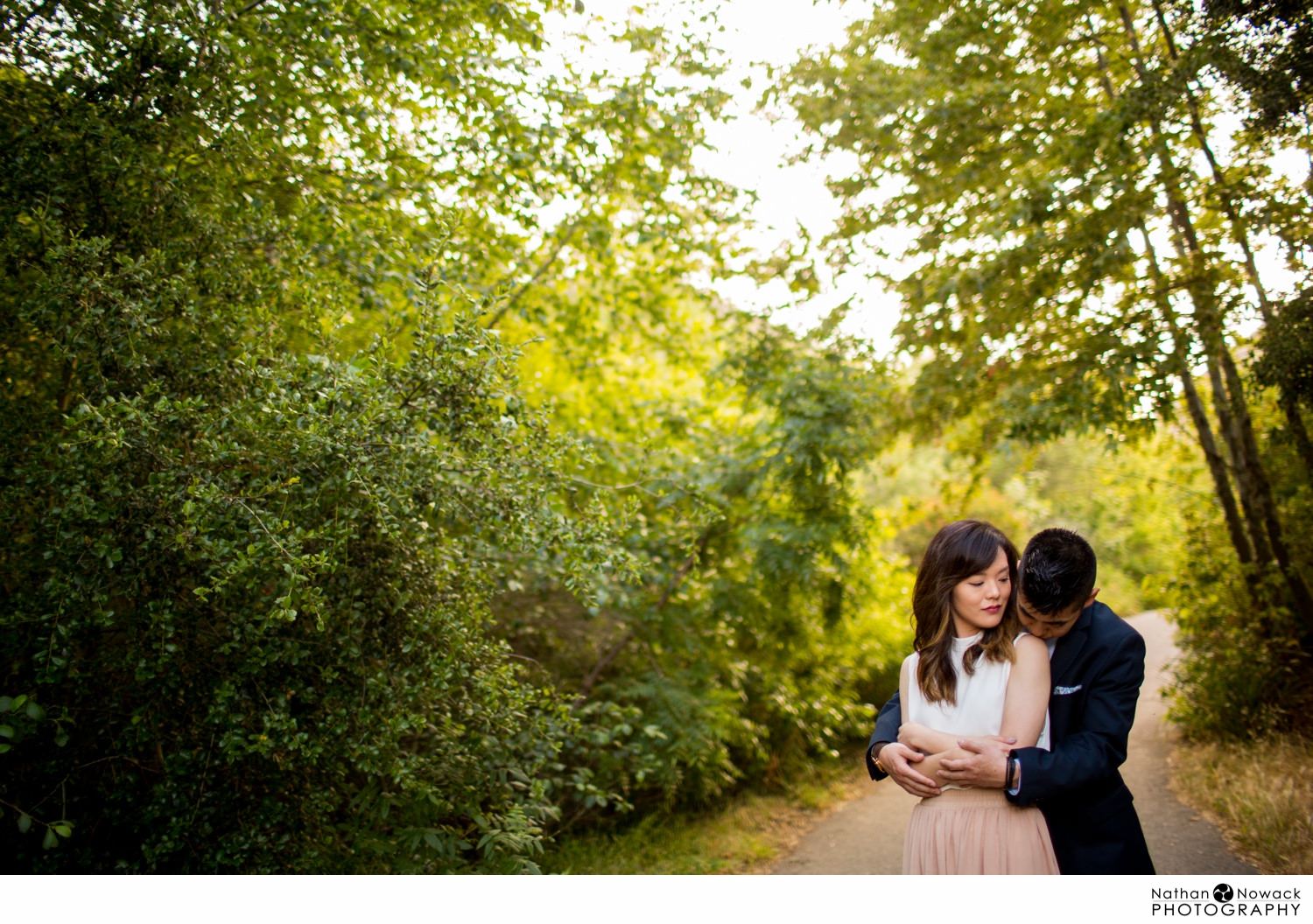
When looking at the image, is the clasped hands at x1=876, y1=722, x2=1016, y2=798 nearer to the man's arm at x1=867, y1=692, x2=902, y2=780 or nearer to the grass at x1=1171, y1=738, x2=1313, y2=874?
the man's arm at x1=867, y1=692, x2=902, y2=780

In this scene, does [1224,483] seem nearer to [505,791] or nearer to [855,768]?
[855,768]

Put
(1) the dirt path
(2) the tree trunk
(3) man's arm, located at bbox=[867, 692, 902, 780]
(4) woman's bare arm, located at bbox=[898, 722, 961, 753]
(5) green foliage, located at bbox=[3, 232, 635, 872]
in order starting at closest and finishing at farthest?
(4) woman's bare arm, located at bbox=[898, 722, 961, 753] → (3) man's arm, located at bbox=[867, 692, 902, 780] → (5) green foliage, located at bbox=[3, 232, 635, 872] → (1) the dirt path → (2) the tree trunk

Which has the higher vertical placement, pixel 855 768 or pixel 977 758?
pixel 977 758

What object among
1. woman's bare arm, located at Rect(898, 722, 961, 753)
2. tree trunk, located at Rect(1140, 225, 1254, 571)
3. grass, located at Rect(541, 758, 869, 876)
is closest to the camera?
woman's bare arm, located at Rect(898, 722, 961, 753)

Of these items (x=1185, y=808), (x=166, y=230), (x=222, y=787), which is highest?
(x=166, y=230)

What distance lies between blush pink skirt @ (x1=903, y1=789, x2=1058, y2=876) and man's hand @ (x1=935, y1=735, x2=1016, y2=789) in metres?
0.09

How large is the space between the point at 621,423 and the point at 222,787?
4.12 metres

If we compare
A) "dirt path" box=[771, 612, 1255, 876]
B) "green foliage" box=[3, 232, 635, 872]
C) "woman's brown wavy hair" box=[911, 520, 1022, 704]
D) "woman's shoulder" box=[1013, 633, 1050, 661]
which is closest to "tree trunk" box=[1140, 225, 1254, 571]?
"dirt path" box=[771, 612, 1255, 876]

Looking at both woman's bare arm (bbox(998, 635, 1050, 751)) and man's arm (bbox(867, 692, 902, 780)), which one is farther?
man's arm (bbox(867, 692, 902, 780))

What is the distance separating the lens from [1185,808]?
17.6 ft

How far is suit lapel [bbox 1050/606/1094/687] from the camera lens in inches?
87.0

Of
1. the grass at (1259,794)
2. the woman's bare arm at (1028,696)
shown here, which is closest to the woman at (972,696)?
the woman's bare arm at (1028,696)

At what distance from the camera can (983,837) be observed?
211 cm

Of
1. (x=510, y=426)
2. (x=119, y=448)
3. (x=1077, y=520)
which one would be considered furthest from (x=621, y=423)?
(x=1077, y=520)
